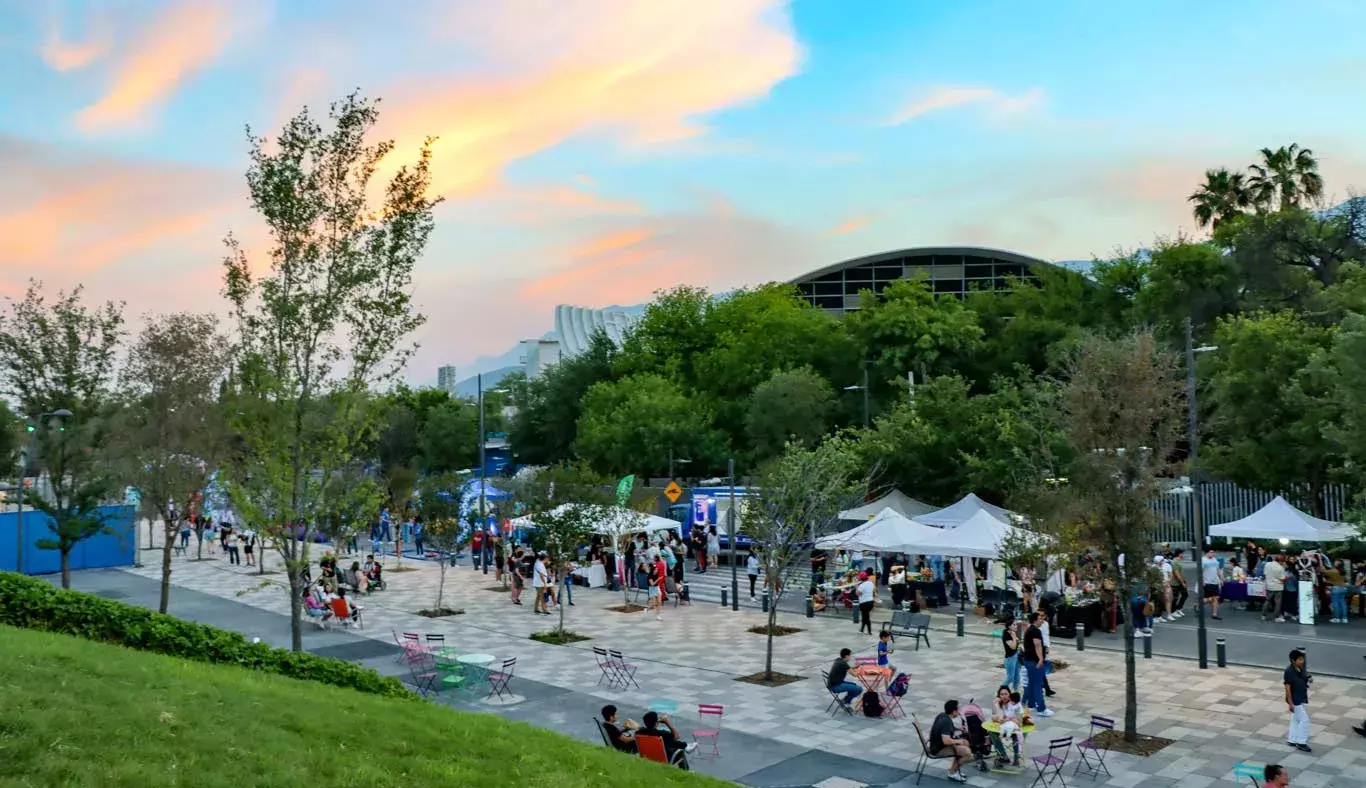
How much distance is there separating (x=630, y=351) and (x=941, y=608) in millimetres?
38582

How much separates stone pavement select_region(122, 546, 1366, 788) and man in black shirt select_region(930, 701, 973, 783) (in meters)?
0.30

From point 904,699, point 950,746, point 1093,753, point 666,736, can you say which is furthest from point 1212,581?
point 666,736

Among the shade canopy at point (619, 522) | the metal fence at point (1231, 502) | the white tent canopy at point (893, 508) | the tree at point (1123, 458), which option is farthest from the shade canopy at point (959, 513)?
the tree at point (1123, 458)

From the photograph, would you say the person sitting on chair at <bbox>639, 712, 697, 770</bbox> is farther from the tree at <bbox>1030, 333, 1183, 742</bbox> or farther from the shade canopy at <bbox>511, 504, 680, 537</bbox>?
the shade canopy at <bbox>511, 504, 680, 537</bbox>

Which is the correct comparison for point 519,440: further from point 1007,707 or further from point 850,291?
point 1007,707

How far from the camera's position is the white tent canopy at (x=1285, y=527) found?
81.5ft

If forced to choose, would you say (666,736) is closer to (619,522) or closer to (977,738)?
(977,738)

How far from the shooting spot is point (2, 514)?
3553cm

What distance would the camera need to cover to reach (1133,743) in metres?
13.9

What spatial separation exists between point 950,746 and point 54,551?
117 feet

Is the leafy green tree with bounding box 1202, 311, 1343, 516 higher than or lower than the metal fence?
higher

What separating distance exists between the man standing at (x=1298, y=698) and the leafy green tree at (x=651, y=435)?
35.6m

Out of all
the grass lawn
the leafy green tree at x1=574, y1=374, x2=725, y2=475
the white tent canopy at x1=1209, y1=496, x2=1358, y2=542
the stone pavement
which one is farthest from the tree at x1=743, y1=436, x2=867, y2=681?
the leafy green tree at x1=574, y1=374, x2=725, y2=475

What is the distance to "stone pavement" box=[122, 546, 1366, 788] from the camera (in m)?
13.3
